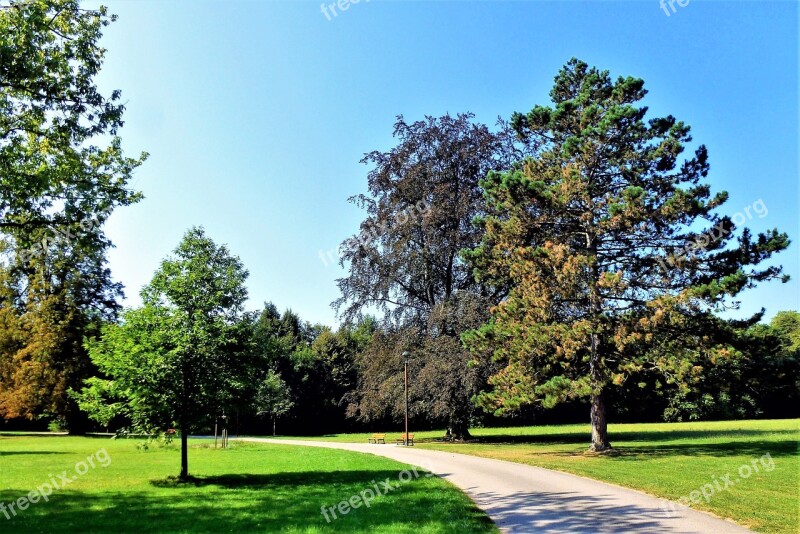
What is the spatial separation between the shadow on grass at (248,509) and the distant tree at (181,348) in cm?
207

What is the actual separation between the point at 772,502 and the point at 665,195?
13597 millimetres

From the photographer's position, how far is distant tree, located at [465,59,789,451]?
20.2 m

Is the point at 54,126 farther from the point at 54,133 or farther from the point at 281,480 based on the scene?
the point at 281,480

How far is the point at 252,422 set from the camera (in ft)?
184

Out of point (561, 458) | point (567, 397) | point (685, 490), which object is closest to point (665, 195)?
point (567, 397)

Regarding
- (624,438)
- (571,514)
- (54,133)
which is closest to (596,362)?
(571,514)

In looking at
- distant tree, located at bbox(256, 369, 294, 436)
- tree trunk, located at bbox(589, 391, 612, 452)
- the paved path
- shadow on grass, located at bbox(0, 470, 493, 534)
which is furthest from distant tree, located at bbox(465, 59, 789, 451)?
distant tree, located at bbox(256, 369, 294, 436)

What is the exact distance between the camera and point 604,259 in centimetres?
2333

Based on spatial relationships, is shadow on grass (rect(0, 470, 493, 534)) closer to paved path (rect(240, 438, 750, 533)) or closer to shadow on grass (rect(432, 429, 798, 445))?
paved path (rect(240, 438, 750, 533))

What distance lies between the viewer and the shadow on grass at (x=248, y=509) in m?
9.46

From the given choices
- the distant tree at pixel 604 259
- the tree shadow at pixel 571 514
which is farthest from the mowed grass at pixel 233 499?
the distant tree at pixel 604 259

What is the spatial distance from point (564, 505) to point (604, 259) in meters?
14.3

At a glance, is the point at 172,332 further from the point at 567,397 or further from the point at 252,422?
the point at 252,422

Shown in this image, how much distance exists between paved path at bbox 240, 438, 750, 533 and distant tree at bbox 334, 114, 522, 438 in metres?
15.1
